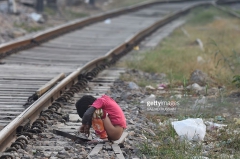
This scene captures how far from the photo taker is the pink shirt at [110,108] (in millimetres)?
5961

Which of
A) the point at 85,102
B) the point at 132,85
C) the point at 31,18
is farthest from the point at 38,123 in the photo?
the point at 31,18

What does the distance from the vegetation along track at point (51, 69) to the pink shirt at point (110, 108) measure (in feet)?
2.16

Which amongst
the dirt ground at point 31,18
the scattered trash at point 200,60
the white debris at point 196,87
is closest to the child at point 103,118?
the white debris at point 196,87

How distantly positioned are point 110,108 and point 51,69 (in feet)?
14.7

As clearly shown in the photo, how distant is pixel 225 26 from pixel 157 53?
8587mm

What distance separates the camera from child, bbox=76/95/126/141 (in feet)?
19.6

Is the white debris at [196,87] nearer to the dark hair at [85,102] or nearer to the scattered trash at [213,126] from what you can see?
the scattered trash at [213,126]

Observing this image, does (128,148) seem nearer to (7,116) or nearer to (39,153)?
(39,153)

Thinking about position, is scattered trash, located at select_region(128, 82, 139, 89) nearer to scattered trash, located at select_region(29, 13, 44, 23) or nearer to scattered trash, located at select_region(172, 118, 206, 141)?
scattered trash, located at select_region(172, 118, 206, 141)

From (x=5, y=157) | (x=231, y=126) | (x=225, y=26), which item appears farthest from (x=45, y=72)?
(x=225, y=26)

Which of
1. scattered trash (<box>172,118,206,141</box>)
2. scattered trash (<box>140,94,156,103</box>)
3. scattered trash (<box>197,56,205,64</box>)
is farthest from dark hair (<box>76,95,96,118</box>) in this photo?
scattered trash (<box>197,56,205,64</box>)

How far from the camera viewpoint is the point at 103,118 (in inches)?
237

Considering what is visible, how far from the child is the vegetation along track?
0.48 metres

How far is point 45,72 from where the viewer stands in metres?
9.91
